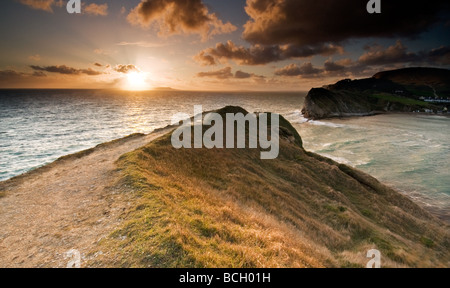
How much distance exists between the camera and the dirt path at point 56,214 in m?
10.7

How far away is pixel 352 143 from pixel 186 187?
236 feet

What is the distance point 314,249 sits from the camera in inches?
501

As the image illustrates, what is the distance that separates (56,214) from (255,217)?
13959 mm

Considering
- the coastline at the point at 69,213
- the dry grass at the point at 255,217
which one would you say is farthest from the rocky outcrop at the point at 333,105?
the coastline at the point at 69,213

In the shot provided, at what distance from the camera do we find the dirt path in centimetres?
1070

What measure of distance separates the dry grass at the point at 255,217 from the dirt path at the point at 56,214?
144cm

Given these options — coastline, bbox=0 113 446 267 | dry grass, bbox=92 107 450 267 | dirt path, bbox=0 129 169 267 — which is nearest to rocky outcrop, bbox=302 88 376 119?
dry grass, bbox=92 107 450 267

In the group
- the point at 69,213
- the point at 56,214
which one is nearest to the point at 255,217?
the point at 69,213

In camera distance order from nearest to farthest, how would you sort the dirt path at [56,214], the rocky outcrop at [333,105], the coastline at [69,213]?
the coastline at [69,213], the dirt path at [56,214], the rocky outcrop at [333,105]

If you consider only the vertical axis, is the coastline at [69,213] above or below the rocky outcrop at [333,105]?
below

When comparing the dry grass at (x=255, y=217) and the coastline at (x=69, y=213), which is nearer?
the dry grass at (x=255, y=217)

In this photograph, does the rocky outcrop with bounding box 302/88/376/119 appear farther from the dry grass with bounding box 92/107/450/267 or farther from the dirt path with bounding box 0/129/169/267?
the dirt path with bounding box 0/129/169/267

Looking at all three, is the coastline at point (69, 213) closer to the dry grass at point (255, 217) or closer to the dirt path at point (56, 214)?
the dirt path at point (56, 214)
